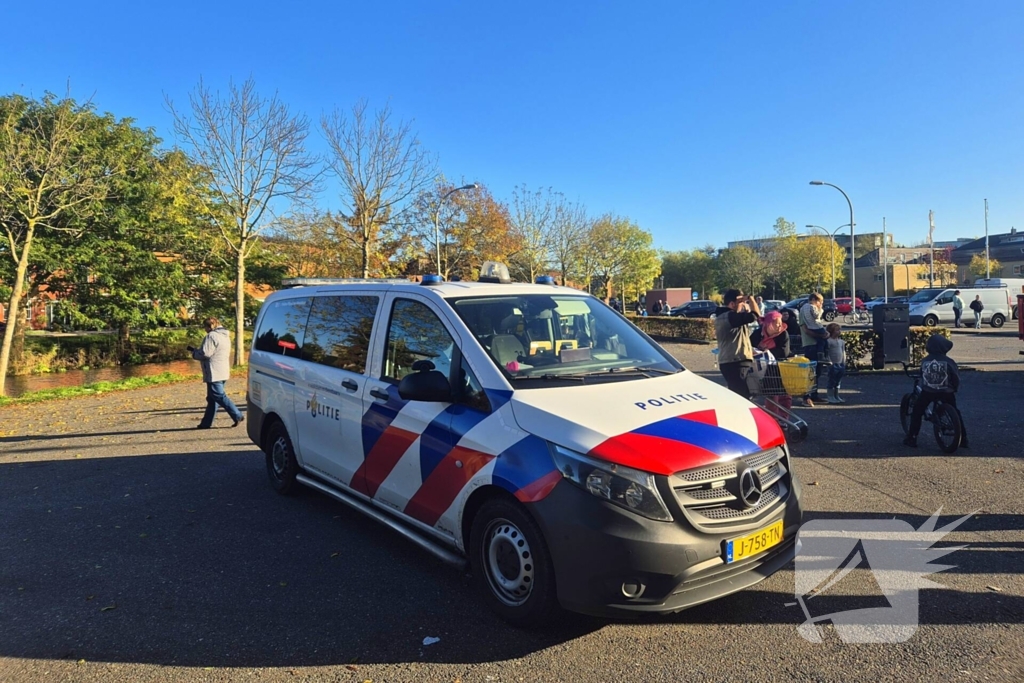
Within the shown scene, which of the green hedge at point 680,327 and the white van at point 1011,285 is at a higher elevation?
the white van at point 1011,285

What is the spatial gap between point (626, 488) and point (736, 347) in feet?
16.2

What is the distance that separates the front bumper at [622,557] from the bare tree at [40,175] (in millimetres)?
18123

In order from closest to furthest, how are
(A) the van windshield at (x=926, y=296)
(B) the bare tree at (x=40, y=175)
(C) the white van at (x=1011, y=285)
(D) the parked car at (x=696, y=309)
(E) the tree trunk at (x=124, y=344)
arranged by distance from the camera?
1. (B) the bare tree at (x=40, y=175)
2. (E) the tree trunk at (x=124, y=344)
3. (A) the van windshield at (x=926, y=296)
4. (C) the white van at (x=1011, y=285)
5. (D) the parked car at (x=696, y=309)

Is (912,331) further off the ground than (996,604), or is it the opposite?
(912,331)

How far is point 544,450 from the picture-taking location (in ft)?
10.6

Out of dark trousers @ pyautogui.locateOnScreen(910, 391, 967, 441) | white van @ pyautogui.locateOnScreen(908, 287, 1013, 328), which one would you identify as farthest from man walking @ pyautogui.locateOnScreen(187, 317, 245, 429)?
white van @ pyautogui.locateOnScreen(908, 287, 1013, 328)

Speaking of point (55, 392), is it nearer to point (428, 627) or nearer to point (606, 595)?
point (428, 627)

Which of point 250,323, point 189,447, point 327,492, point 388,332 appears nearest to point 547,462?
point 388,332

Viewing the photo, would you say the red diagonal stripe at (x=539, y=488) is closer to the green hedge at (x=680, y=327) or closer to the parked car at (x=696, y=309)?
the green hedge at (x=680, y=327)

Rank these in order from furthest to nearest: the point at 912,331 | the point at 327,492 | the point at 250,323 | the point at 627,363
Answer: the point at 250,323, the point at 912,331, the point at 327,492, the point at 627,363

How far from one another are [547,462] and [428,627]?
1.19 metres

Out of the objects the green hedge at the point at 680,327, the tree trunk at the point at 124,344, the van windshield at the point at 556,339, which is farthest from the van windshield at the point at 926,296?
the tree trunk at the point at 124,344

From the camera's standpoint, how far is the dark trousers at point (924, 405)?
710 cm

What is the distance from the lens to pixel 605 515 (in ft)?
9.92
